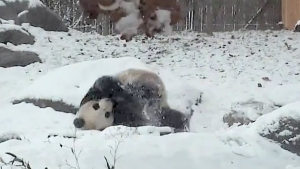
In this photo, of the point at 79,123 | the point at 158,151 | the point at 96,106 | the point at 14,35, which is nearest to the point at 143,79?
the point at 96,106

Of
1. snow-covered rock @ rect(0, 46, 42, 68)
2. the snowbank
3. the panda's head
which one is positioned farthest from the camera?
snow-covered rock @ rect(0, 46, 42, 68)

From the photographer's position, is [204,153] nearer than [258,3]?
Yes

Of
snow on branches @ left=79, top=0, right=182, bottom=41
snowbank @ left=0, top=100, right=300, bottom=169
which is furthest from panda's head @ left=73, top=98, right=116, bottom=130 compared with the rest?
snow on branches @ left=79, top=0, right=182, bottom=41

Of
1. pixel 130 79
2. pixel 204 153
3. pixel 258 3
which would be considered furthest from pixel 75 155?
pixel 258 3

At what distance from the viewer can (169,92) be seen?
6.51 m

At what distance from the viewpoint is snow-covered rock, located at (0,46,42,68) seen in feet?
29.2

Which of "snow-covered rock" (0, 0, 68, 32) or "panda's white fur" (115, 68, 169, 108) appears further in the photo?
"snow-covered rock" (0, 0, 68, 32)

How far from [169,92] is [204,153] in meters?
2.99

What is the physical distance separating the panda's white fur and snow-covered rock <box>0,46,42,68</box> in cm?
359

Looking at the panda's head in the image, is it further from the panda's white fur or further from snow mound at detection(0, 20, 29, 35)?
snow mound at detection(0, 20, 29, 35)

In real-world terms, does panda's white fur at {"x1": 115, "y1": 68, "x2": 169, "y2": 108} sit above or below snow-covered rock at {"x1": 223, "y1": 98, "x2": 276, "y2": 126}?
above

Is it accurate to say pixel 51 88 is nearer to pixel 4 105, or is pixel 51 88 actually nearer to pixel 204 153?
pixel 4 105

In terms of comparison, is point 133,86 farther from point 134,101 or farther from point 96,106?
point 96,106

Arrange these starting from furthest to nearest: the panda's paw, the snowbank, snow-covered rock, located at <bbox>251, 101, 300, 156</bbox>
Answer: the panda's paw → snow-covered rock, located at <bbox>251, 101, 300, 156</bbox> → the snowbank
